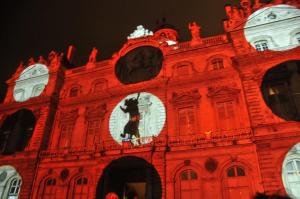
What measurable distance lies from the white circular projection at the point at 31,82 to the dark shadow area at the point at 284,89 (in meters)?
26.9

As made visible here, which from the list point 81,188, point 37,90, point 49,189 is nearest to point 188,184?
point 81,188

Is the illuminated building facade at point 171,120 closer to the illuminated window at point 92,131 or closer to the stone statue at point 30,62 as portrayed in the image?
the illuminated window at point 92,131

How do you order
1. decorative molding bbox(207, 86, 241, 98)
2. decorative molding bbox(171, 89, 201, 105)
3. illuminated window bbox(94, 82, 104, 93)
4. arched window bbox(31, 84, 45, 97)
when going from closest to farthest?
decorative molding bbox(207, 86, 241, 98), decorative molding bbox(171, 89, 201, 105), illuminated window bbox(94, 82, 104, 93), arched window bbox(31, 84, 45, 97)

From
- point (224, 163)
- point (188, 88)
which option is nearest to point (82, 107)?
point (188, 88)

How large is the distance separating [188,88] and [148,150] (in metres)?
7.74

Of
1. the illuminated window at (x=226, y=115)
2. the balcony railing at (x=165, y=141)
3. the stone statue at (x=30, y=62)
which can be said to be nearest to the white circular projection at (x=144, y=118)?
the balcony railing at (x=165, y=141)

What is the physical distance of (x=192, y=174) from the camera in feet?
69.5

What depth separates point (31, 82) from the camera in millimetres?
34312

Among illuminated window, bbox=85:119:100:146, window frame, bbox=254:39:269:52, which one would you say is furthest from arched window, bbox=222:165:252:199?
illuminated window, bbox=85:119:100:146

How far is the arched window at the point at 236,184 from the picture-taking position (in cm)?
1892

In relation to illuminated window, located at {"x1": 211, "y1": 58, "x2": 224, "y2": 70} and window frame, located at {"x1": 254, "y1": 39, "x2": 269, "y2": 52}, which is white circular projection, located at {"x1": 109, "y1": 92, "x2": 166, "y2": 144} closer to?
illuminated window, located at {"x1": 211, "y1": 58, "x2": 224, "y2": 70}

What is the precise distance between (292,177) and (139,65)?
18.7 m

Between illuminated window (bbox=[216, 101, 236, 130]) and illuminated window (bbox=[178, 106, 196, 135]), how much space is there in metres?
2.45

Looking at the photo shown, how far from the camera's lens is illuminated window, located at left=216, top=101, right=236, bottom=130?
72.6 ft
